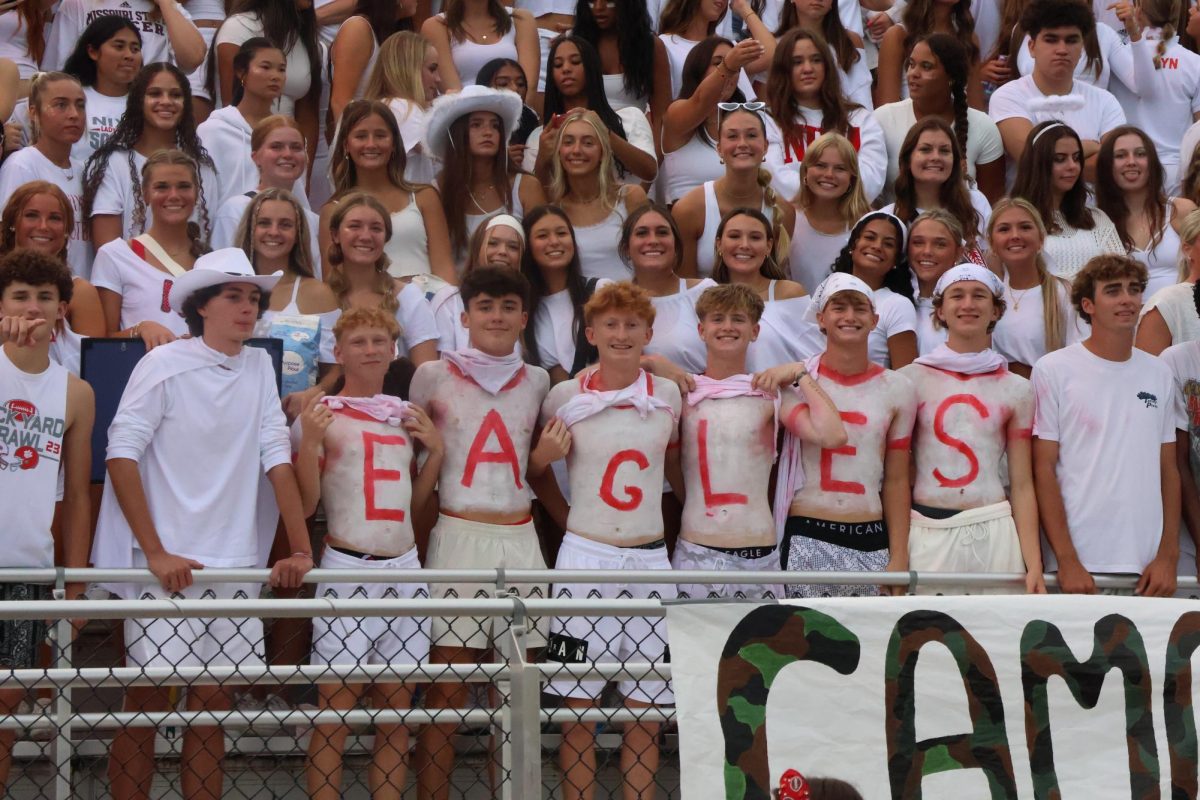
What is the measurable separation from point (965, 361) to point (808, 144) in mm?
2433

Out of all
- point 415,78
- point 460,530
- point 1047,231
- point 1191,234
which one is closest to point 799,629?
point 460,530

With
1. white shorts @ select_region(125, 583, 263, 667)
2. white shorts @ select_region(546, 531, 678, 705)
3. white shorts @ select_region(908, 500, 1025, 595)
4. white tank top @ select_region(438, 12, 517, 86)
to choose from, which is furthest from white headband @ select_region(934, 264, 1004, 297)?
white tank top @ select_region(438, 12, 517, 86)

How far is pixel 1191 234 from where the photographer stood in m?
7.11

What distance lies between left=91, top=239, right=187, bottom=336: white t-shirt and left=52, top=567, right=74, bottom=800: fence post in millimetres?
1775

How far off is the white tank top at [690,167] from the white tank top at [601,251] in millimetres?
1009

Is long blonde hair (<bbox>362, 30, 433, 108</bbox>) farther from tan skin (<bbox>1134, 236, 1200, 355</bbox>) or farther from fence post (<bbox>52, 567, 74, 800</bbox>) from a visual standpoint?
fence post (<bbox>52, 567, 74, 800</bbox>)

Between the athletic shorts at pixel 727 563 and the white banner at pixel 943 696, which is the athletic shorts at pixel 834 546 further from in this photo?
the white banner at pixel 943 696

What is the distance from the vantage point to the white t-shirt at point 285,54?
8.79 metres

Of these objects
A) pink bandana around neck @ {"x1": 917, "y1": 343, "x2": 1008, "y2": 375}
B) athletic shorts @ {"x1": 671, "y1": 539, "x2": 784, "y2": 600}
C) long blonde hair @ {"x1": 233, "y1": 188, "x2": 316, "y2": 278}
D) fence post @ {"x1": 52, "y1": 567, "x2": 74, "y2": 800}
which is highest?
long blonde hair @ {"x1": 233, "y1": 188, "x2": 316, "y2": 278}

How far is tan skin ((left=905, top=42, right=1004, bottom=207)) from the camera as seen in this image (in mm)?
8867

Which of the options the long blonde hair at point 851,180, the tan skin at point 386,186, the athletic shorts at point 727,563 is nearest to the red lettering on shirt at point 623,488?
the athletic shorts at point 727,563

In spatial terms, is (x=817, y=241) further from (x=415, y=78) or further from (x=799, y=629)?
(x=799, y=629)

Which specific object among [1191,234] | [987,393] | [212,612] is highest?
[1191,234]

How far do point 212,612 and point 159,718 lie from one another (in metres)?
0.49
